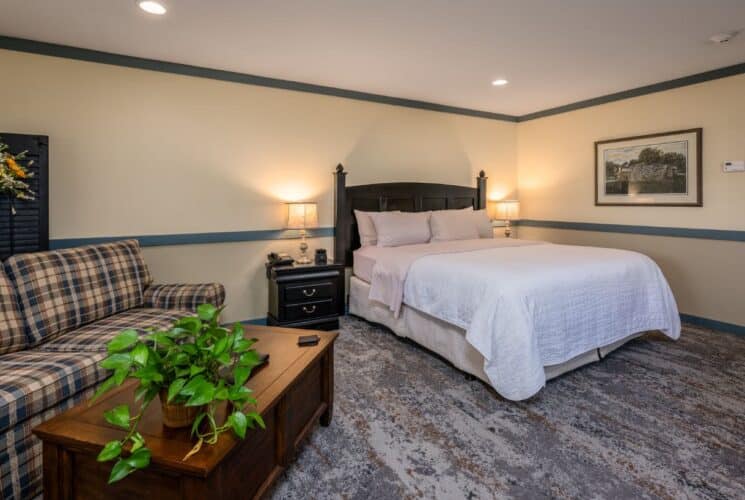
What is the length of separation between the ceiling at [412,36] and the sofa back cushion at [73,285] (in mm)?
1586

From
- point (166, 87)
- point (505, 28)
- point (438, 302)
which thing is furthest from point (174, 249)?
point (505, 28)

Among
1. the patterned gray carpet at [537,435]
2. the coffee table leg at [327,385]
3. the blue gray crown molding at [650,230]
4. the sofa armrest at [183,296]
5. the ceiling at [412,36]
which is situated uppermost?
the ceiling at [412,36]

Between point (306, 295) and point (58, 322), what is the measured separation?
1.89 meters

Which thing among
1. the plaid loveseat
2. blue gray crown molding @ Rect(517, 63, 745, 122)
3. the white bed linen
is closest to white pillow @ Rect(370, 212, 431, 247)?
the white bed linen

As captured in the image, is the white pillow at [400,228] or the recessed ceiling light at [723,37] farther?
the white pillow at [400,228]

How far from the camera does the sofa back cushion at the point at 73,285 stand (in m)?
2.36

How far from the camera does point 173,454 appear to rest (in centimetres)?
123

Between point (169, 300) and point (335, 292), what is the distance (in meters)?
1.53

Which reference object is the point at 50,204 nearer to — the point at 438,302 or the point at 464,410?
the point at 438,302

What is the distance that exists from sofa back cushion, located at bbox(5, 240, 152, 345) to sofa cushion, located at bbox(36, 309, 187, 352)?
7 cm

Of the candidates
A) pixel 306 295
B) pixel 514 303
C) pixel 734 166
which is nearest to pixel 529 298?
pixel 514 303

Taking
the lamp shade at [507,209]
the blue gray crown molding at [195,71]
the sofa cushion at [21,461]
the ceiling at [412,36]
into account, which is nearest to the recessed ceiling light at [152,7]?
the ceiling at [412,36]

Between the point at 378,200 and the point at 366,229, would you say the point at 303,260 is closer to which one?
the point at 366,229

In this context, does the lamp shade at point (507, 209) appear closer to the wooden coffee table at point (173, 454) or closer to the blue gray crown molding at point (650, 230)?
the blue gray crown molding at point (650, 230)
